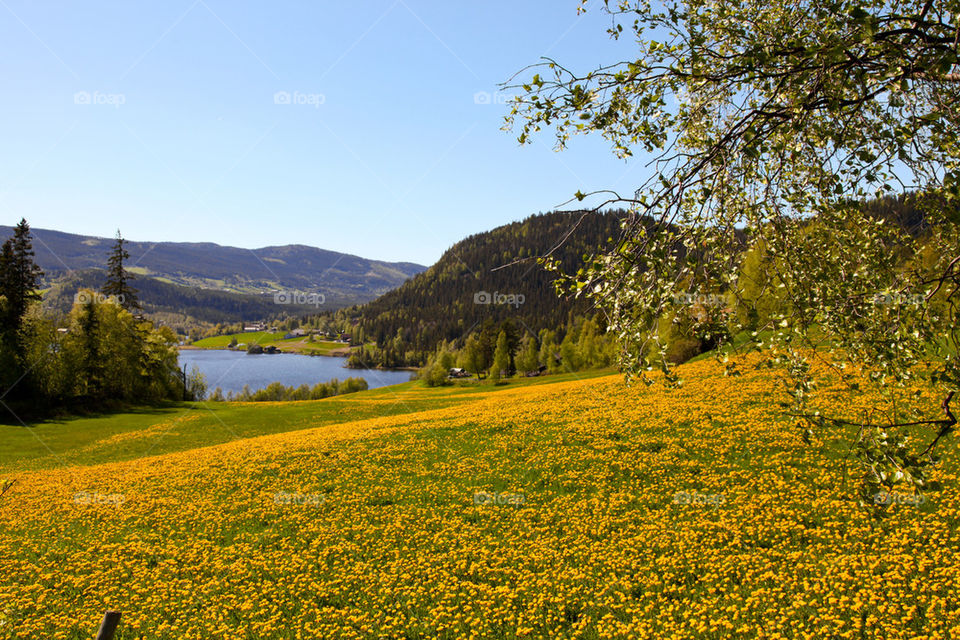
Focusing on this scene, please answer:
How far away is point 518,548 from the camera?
12.4 m

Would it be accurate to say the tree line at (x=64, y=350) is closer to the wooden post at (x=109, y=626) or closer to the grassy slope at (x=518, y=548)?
the grassy slope at (x=518, y=548)

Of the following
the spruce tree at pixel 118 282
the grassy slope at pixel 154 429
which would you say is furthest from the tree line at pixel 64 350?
the spruce tree at pixel 118 282

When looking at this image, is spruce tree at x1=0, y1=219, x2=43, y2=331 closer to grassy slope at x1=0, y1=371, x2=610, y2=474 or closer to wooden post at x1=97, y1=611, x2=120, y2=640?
grassy slope at x1=0, y1=371, x2=610, y2=474

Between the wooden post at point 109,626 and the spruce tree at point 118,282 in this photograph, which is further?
the spruce tree at point 118,282

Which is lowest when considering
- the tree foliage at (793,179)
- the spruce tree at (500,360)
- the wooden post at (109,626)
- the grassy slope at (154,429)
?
the grassy slope at (154,429)

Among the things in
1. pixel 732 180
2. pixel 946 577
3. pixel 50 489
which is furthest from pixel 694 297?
pixel 50 489


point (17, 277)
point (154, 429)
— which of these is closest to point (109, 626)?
point (154, 429)

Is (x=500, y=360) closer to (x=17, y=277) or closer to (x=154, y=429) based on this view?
(x=154, y=429)

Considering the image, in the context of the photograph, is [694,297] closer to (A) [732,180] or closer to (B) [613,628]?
(A) [732,180]

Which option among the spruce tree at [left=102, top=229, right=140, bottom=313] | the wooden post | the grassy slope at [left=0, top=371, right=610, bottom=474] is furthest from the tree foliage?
the spruce tree at [left=102, top=229, right=140, bottom=313]

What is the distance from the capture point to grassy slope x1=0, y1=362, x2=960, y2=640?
9148mm

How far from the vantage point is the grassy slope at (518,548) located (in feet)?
30.0

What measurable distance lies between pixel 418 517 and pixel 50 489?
20.6 metres

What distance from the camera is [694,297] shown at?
453cm
